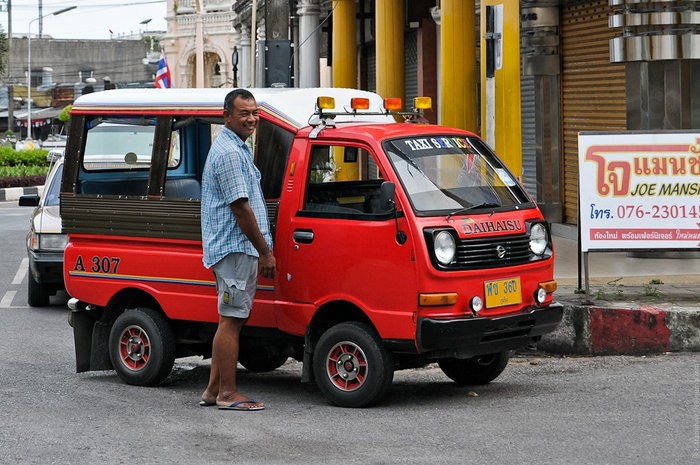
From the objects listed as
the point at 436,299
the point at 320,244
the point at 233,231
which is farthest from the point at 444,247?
the point at 233,231

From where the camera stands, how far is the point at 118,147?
8969 mm

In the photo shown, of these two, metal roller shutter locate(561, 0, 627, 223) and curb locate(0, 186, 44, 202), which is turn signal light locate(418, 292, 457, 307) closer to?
metal roller shutter locate(561, 0, 627, 223)

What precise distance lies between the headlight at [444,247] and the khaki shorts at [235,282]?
1.12 metres

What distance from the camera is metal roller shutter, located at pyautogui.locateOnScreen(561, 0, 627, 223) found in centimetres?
1486

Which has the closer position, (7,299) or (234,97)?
(234,97)

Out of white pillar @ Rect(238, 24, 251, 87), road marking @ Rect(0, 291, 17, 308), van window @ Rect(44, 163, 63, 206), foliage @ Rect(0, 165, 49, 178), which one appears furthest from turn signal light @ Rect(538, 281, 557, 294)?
white pillar @ Rect(238, 24, 251, 87)

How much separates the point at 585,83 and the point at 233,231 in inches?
360

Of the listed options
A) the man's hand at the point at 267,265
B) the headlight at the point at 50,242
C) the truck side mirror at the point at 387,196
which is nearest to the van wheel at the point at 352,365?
the man's hand at the point at 267,265

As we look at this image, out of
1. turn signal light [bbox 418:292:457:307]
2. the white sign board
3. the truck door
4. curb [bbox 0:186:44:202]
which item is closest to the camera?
turn signal light [bbox 418:292:457:307]

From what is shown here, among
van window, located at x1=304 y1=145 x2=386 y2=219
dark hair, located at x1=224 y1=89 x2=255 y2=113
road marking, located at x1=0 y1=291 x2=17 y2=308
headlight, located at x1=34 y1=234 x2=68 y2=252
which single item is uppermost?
dark hair, located at x1=224 y1=89 x2=255 y2=113

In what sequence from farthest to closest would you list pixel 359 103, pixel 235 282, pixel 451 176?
pixel 359 103, pixel 451 176, pixel 235 282

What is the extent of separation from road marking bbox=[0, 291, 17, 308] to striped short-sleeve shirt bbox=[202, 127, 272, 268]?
687 cm

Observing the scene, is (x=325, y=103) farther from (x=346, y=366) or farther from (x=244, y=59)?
(x=244, y=59)

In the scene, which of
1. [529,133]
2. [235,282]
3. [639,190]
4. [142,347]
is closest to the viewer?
[235,282]
